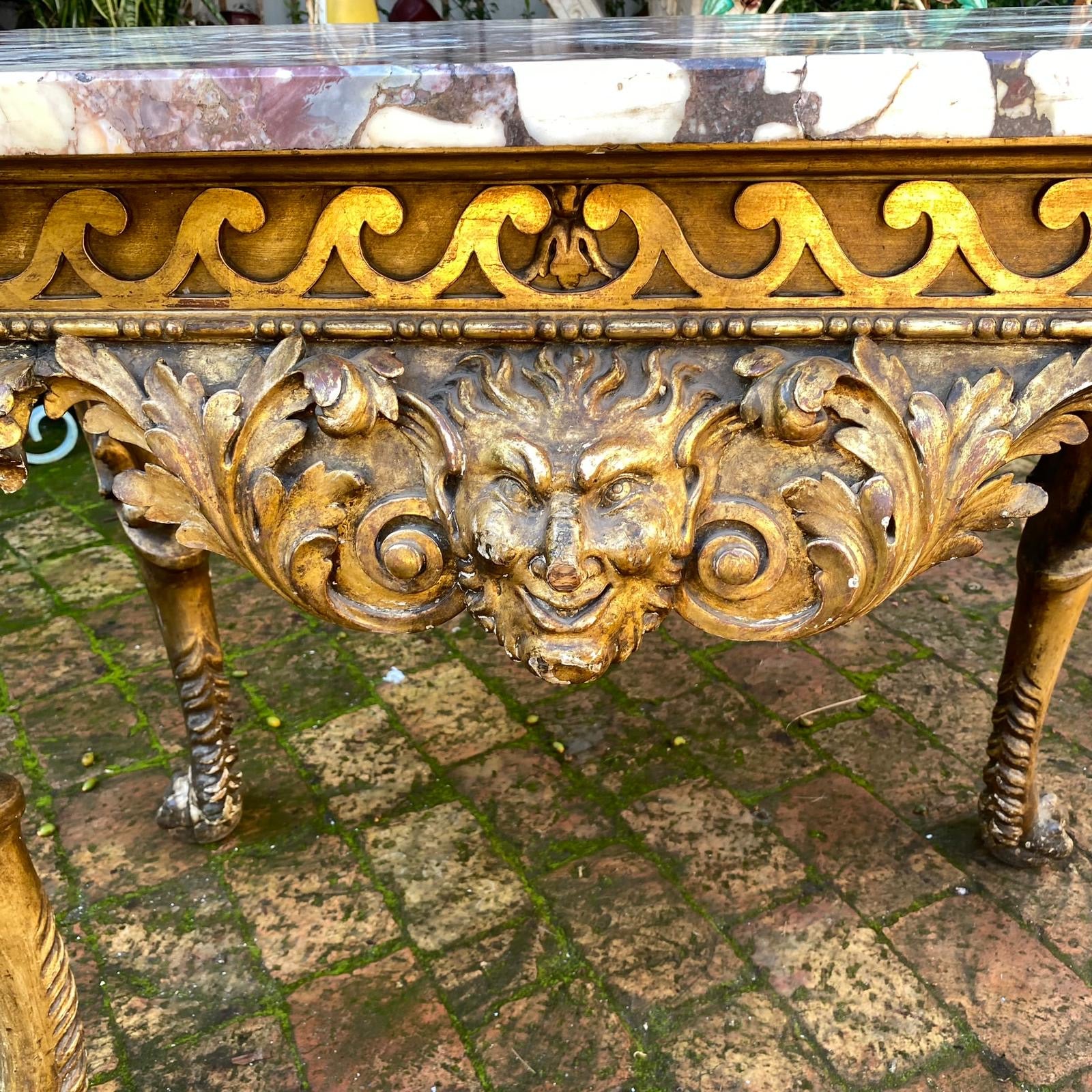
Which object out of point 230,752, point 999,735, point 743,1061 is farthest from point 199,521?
point 999,735

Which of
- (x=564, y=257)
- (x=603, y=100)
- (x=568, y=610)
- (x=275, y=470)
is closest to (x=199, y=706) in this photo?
(x=275, y=470)

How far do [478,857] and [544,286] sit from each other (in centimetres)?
88

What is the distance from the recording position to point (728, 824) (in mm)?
1354

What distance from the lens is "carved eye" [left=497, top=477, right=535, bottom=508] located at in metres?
0.69

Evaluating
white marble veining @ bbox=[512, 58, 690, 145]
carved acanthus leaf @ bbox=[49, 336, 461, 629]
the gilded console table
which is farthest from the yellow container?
white marble veining @ bbox=[512, 58, 690, 145]

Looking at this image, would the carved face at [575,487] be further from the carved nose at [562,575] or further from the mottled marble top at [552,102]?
the mottled marble top at [552,102]

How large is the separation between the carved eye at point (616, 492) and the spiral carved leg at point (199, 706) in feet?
2.40

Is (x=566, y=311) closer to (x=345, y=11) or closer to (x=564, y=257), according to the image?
(x=564, y=257)

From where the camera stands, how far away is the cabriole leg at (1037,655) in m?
1.05

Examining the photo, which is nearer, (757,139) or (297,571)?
(757,139)

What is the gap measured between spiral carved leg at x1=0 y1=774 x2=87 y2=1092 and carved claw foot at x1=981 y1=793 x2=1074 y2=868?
1.06 m

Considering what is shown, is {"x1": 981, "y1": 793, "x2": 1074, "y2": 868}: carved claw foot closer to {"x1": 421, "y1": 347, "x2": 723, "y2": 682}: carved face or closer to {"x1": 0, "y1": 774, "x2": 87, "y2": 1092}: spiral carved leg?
{"x1": 421, "y1": 347, "x2": 723, "y2": 682}: carved face

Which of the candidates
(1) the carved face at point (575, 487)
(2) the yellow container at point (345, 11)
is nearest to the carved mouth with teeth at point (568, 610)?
(1) the carved face at point (575, 487)

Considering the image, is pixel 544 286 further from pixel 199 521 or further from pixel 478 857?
pixel 478 857
